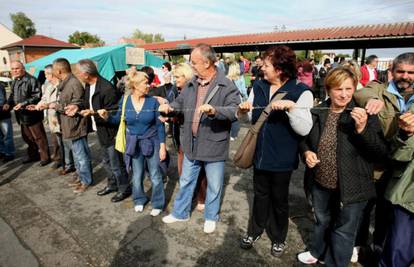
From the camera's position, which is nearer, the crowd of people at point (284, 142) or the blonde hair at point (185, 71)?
the crowd of people at point (284, 142)

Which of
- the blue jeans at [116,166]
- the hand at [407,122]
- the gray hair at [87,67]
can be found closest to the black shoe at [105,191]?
the blue jeans at [116,166]

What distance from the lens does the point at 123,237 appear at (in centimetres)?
310

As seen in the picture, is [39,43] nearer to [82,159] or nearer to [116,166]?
[82,159]

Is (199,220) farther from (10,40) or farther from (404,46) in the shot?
(10,40)

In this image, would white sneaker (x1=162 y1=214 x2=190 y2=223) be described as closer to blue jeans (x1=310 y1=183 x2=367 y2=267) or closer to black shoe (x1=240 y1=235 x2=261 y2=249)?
black shoe (x1=240 y1=235 x2=261 y2=249)

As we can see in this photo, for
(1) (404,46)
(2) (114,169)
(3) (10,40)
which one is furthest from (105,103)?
(3) (10,40)

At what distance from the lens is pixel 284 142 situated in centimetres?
245

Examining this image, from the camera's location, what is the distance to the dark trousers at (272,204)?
2.57m

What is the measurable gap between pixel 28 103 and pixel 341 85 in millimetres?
5608

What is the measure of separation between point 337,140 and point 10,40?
59.8 metres

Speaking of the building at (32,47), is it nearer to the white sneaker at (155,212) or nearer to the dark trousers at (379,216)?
the white sneaker at (155,212)

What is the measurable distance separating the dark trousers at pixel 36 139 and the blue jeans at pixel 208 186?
3735 mm

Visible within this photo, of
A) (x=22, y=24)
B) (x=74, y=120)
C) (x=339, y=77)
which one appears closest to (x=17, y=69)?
(x=74, y=120)

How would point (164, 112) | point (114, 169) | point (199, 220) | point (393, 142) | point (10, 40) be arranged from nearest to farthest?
point (393, 142)
point (164, 112)
point (199, 220)
point (114, 169)
point (10, 40)
